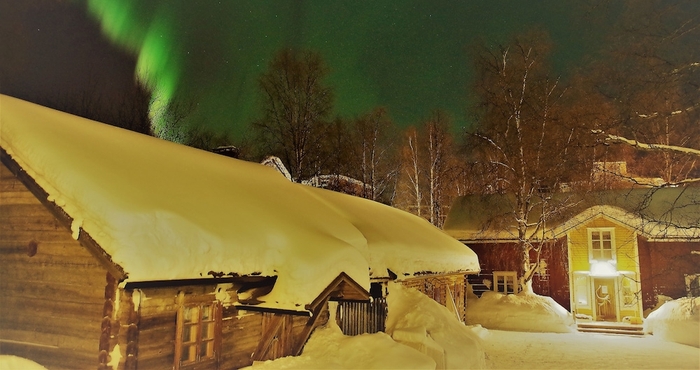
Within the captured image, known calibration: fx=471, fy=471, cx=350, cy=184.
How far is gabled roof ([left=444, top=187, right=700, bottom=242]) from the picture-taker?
22.7 m

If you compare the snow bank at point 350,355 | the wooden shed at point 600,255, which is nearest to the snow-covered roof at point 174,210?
the snow bank at point 350,355

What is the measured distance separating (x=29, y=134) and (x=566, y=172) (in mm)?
21370

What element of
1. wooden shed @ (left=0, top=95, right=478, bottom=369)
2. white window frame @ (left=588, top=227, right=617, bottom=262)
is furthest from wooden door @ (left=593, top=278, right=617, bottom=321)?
wooden shed @ (left=0, top=95, right=478, bottom=369)

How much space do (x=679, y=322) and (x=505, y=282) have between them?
8.69m

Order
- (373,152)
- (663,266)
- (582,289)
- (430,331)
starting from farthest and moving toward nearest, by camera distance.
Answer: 1. (373,152)
2. (582,289)
3. (663,266)
4. (430,331)

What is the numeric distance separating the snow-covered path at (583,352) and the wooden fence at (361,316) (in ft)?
11.4

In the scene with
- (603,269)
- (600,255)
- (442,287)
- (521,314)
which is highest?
(600,255)

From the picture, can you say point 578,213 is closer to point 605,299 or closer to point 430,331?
point 605,299

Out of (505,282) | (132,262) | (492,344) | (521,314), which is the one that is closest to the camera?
(132,262)

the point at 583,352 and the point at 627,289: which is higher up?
the point at 627,289

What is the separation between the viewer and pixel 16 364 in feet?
22.2

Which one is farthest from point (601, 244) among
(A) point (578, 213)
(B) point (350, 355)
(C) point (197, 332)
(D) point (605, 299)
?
(C) point (197, 332)

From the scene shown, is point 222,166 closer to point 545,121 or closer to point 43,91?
point 43,91

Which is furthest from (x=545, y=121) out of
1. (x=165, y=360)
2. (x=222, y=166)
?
(x=165, y=360)
